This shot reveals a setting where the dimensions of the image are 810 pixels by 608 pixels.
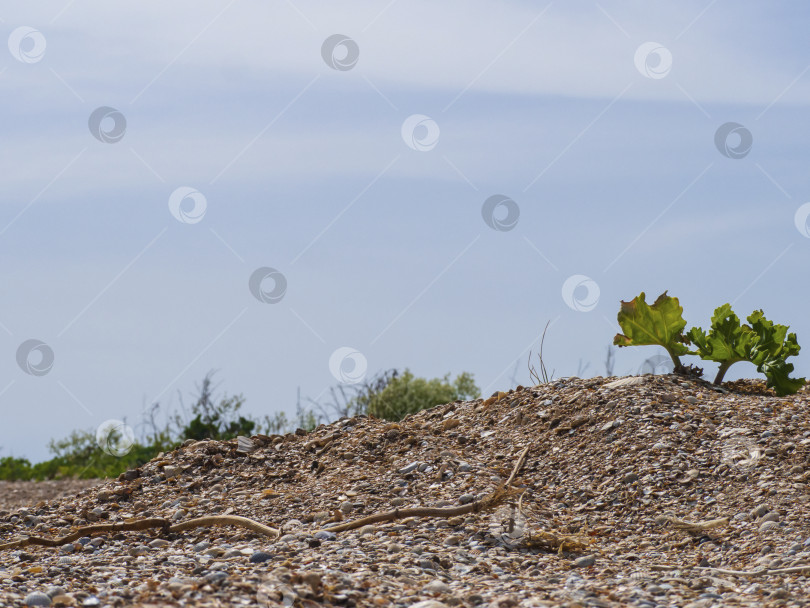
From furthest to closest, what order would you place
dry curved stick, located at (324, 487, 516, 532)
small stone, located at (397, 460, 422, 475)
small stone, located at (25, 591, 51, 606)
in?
small stone, located at (397, 460, 422, 475), dry curved stick, located at (324, 487, 516, 532), small stone, located at (25, 591, 51, 606)

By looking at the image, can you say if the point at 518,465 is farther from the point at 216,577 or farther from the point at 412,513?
the point at 216,577

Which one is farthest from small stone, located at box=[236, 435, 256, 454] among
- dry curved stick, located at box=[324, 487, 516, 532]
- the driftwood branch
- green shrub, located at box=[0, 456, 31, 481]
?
green shrub, located at box=[0, 456, 31, 481]

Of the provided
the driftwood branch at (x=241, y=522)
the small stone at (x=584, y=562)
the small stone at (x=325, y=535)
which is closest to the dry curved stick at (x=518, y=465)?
the driftwood branch at (x=241, y=522)

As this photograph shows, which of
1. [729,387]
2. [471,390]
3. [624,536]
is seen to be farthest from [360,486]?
[471,390]

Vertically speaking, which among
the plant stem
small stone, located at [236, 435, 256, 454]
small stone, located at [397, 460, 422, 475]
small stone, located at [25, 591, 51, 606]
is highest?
small stone, located at [236, 435, 256, 454]

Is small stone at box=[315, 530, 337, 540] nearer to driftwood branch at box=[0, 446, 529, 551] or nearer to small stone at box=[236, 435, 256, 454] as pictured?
driftwood branch at box=[0, 446, 529, 551]

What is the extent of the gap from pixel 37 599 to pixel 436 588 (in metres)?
1.79

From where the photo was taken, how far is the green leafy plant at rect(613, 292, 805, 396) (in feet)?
23.5

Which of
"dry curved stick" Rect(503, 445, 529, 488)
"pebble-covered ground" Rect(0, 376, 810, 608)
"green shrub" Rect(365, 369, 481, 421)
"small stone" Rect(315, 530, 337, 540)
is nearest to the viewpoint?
"pebble-covered ground" Rect(0, 376, 810, 608)

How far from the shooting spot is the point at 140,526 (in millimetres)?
5309

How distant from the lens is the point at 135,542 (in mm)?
5145

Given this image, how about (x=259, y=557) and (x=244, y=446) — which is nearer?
(x=259, y=557)

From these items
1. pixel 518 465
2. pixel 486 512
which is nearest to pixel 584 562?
pixel 486 512

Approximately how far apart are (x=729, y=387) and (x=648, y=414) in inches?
68.2
